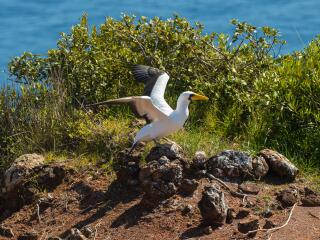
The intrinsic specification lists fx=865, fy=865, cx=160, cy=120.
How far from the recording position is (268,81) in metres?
10.5

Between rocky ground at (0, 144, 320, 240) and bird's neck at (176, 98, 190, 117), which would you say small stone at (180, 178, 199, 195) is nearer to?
rocky ground at (0, 144, 320, 240)

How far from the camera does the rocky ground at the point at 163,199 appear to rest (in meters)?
8.02

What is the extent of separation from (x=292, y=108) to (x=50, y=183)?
9.50 feet

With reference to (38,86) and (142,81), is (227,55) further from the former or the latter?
(38,86)

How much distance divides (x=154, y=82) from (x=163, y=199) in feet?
7.34

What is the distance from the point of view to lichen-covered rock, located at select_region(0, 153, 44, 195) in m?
9.55

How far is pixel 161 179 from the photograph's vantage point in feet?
27.8

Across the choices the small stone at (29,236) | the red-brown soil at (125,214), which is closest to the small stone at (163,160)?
the red-brown soil at (125,214)

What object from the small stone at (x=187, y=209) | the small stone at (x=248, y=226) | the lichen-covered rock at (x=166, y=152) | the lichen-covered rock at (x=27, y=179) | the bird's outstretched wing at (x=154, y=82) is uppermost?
the bird's outstretched wing at (x=154, y=82)

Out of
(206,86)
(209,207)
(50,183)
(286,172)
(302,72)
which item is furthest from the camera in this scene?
(206,86)

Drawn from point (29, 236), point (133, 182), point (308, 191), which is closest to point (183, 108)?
point (133, 182)

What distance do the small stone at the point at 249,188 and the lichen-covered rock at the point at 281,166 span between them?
14.6 inches

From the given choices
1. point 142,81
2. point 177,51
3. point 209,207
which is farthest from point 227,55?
point 209,207

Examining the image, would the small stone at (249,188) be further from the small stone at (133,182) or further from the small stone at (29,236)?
the small stone at (29,236)
